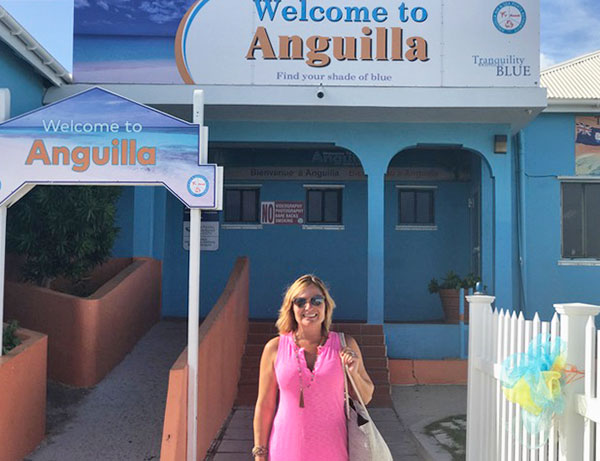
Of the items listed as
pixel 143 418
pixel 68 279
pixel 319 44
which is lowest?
pixel 143 418

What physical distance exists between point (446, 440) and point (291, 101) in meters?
4.96

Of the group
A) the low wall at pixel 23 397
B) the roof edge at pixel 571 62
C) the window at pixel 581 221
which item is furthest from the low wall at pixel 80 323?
the roof edge at pixel 571 62

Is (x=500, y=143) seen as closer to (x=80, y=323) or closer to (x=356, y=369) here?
(x=80, y=323)

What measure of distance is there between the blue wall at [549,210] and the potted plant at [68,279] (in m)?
6.91

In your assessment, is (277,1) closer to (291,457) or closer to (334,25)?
(334,25)

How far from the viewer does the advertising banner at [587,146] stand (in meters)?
11.3

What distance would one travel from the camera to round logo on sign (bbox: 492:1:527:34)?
30.9ft

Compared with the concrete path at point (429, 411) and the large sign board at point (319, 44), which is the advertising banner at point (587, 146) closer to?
the large sign board at point (319, 44)

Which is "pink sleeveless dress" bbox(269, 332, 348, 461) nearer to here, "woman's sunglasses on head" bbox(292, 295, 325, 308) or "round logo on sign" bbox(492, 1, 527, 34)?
"woman's sunglasses on head" bbox(292, 295, 325, 308)

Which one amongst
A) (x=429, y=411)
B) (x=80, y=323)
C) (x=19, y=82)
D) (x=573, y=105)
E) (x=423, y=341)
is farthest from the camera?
(x=573, y=105)

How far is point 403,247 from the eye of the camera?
495 inches

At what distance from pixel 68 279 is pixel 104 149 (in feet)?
12.6

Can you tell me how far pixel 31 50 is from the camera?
836 centimetres

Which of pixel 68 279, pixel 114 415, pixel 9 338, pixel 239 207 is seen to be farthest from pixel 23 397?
pixel 239 207
